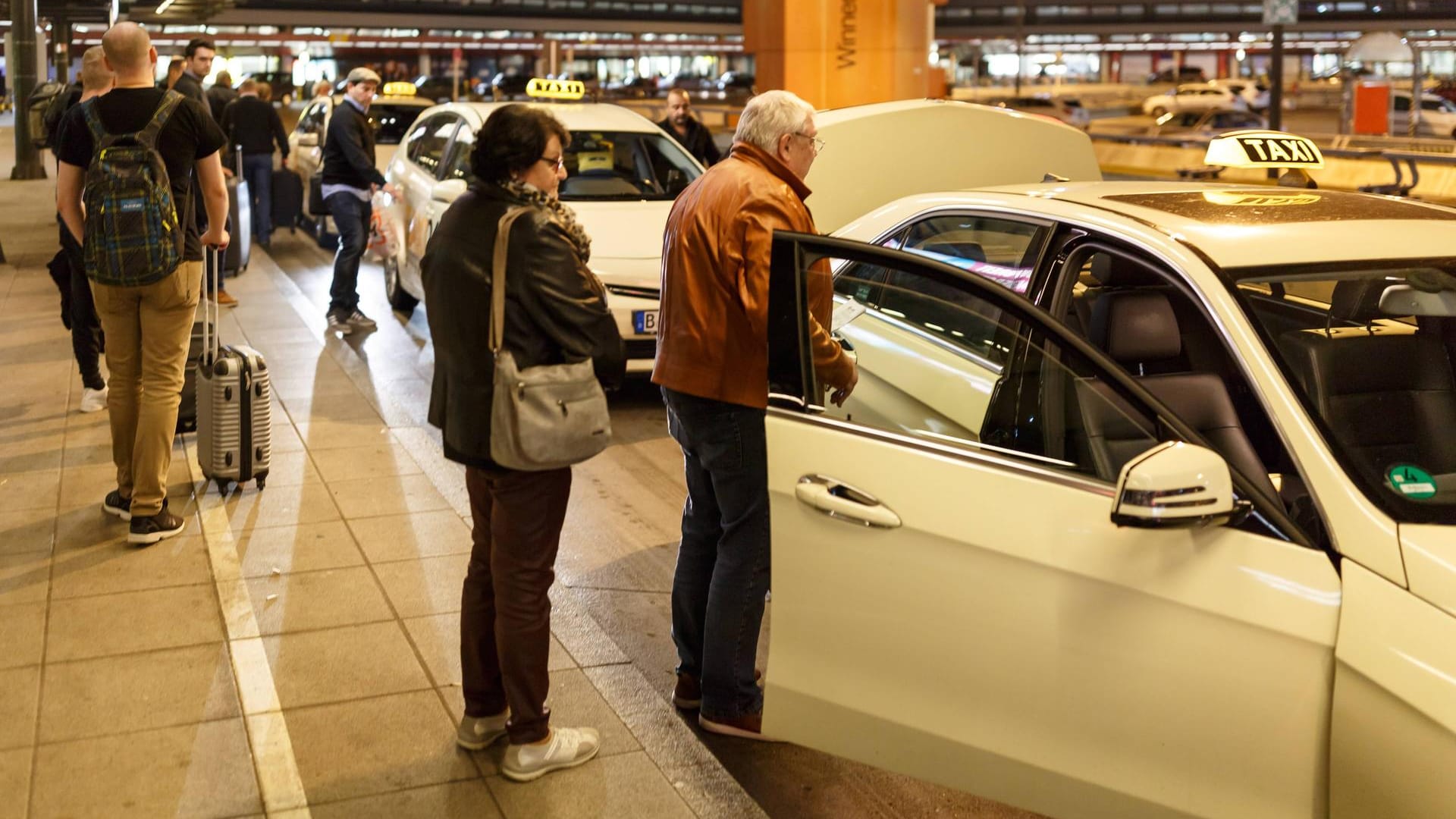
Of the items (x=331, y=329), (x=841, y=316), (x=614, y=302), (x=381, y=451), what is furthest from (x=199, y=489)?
(x=331, y=329)

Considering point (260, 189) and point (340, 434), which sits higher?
point (260, 189)

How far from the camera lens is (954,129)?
648 centimetres

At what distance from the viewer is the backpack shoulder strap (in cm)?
573

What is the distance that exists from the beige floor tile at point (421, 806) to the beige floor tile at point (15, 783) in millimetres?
62

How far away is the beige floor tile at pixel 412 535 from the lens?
6.03 meters

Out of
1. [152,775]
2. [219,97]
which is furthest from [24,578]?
[219,97]

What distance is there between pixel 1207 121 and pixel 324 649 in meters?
37.6

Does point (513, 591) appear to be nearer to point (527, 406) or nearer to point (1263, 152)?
point (527, 406)

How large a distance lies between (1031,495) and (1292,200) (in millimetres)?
1581

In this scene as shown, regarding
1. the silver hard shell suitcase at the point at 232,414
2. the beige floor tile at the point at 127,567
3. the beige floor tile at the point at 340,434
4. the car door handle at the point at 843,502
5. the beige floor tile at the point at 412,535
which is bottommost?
the beige floor tile at the point at 412,535

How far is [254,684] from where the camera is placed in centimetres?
466

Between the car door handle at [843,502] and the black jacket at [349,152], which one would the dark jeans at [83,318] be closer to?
the black jacket at [349,152]

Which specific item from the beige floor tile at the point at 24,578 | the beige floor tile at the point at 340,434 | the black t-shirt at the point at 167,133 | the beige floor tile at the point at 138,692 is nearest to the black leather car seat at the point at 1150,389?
the beige floor tile at the point at 138,692

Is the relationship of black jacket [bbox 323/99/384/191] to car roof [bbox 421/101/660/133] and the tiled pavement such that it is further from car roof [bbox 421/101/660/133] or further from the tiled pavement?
the tiled pavement
